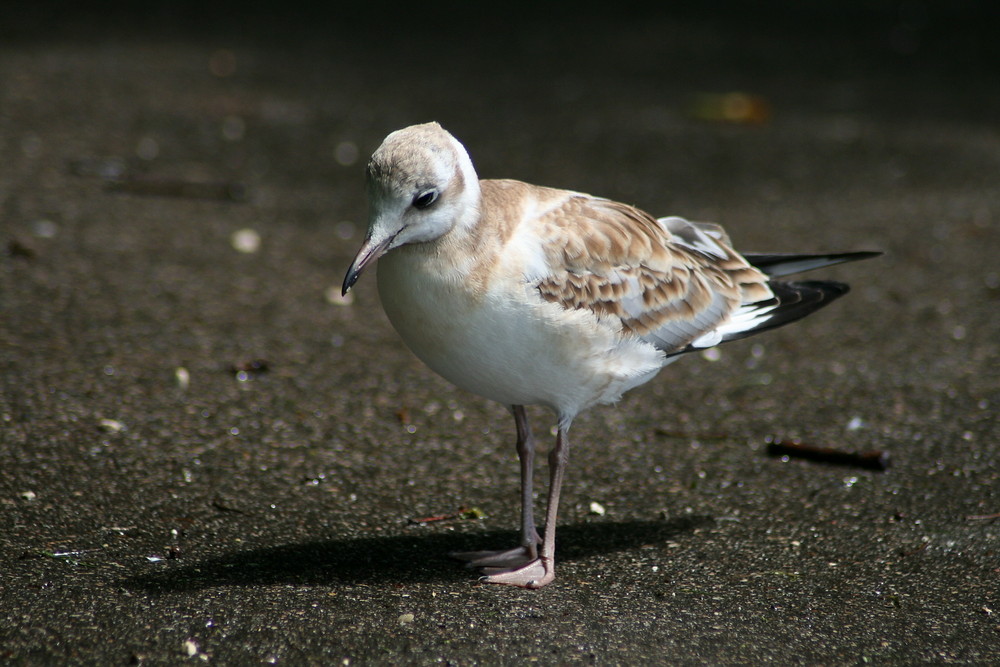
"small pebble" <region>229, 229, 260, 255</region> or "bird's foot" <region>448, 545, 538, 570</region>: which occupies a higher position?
"bird's foot" <region>448, 545, 538, 570</region>

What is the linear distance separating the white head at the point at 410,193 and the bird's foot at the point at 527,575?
1091mm

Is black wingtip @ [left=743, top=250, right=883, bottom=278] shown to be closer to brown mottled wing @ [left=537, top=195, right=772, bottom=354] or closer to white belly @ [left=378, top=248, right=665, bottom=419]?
brown mottled wing @ [left=537, top=195, right=772, bottom=354]

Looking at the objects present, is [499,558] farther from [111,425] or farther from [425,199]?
[111,425]

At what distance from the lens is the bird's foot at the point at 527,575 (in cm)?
354

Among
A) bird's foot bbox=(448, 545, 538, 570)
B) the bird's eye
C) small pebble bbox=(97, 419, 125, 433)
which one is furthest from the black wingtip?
small pebble bbox=(97, 419, 125, 433)

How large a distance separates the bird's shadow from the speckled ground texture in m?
0.02

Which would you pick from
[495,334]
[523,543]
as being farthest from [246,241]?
[495,334]

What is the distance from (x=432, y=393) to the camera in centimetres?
507

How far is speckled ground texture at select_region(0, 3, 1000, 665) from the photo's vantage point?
10.8 ft

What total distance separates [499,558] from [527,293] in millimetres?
952

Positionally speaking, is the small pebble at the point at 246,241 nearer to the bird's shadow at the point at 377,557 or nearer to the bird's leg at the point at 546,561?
the bird's shadow at the point at 377,557

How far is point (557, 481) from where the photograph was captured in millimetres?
3705

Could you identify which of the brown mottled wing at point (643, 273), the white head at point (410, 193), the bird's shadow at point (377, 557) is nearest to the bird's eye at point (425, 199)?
the white head at point (410, 193)

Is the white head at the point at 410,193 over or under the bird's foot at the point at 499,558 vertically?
over
